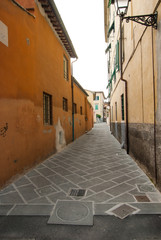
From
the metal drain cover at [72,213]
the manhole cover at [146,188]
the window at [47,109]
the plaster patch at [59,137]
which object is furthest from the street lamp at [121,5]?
the plaster patch at [59,137]

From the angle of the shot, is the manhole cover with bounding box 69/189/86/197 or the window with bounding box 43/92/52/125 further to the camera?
the window with bounding box 43/92/52/125

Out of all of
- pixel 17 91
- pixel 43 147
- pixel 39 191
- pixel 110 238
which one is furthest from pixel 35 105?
pixel 110 238

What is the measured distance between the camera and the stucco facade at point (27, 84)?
3525 millimetres

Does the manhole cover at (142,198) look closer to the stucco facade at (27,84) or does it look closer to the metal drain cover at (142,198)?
the metal drain cover at (142,198)

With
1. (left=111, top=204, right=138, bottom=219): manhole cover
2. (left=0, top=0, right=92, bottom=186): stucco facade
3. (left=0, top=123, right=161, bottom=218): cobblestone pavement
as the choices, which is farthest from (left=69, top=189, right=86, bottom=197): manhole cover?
(left=0, top=0, right=92, bottom=186): stucco facade

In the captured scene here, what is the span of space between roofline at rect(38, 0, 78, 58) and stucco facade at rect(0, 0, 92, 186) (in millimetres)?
40

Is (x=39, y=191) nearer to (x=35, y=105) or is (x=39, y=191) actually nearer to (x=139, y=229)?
(x=139, y=229)

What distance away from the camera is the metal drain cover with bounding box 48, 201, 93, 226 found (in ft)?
7.16

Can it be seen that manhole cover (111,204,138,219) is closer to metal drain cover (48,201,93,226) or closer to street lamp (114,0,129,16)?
metal drain cover (48,201,93,226)

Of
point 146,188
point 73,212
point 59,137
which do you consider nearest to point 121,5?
point 146,188

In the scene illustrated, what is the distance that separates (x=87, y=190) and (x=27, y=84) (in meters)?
3.17

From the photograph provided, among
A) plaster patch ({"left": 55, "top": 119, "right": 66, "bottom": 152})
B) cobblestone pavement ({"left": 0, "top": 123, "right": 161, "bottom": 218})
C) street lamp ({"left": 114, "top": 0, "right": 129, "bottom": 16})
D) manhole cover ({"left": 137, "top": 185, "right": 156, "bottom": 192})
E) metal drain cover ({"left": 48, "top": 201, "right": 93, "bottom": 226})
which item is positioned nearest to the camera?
metal drain cover ({"left": 48, "top": 201, "right": 93, "bottom": 226})

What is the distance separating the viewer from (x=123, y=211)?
2.41 meters

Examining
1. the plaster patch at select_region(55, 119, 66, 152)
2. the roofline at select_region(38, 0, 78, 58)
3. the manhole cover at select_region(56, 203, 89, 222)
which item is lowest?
the manhole cover at select_region(56, 203, 89, 222)
